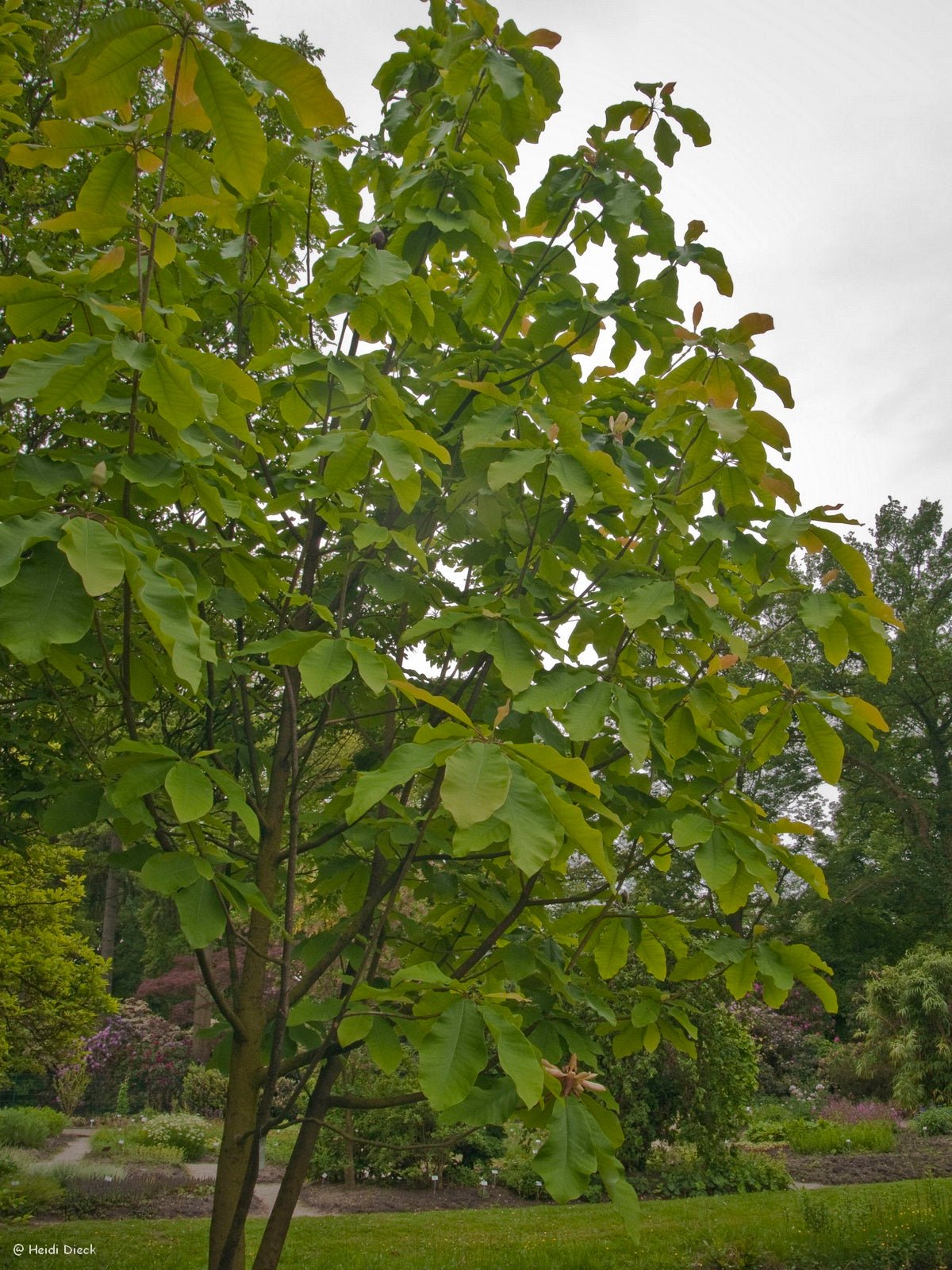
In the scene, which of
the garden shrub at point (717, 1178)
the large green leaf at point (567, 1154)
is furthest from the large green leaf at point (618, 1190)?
the garden shrub at point (717, 1178)

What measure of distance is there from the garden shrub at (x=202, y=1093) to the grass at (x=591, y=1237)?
1045 cm

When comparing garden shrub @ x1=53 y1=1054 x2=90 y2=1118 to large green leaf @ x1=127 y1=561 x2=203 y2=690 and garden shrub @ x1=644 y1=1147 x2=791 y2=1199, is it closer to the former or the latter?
garden shrub @ x1=644 y1=1147 x2=791 y2=1199

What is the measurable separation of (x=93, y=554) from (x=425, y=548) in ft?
5.38

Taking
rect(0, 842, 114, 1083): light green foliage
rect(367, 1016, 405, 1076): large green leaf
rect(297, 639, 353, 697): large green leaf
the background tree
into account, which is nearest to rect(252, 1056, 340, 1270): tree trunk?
rect(367, 1016, 405, 1076): large green leaf

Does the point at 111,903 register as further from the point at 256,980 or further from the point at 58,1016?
the point at 256,980

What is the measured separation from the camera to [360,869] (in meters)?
2.68

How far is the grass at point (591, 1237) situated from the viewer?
6.11m

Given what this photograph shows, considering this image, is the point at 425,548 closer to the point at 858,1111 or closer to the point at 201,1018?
the point at 858,1111

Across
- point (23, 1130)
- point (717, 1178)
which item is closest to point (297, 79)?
point (717, 1178)

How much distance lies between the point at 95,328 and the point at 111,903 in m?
26.3

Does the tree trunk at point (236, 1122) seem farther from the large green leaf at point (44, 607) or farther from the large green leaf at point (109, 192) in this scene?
the large green leaf at point (109, 192)

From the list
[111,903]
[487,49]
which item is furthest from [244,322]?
[111,903]

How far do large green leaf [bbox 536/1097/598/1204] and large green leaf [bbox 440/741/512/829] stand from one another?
77 cm

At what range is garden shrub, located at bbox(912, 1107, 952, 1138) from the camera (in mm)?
12959
